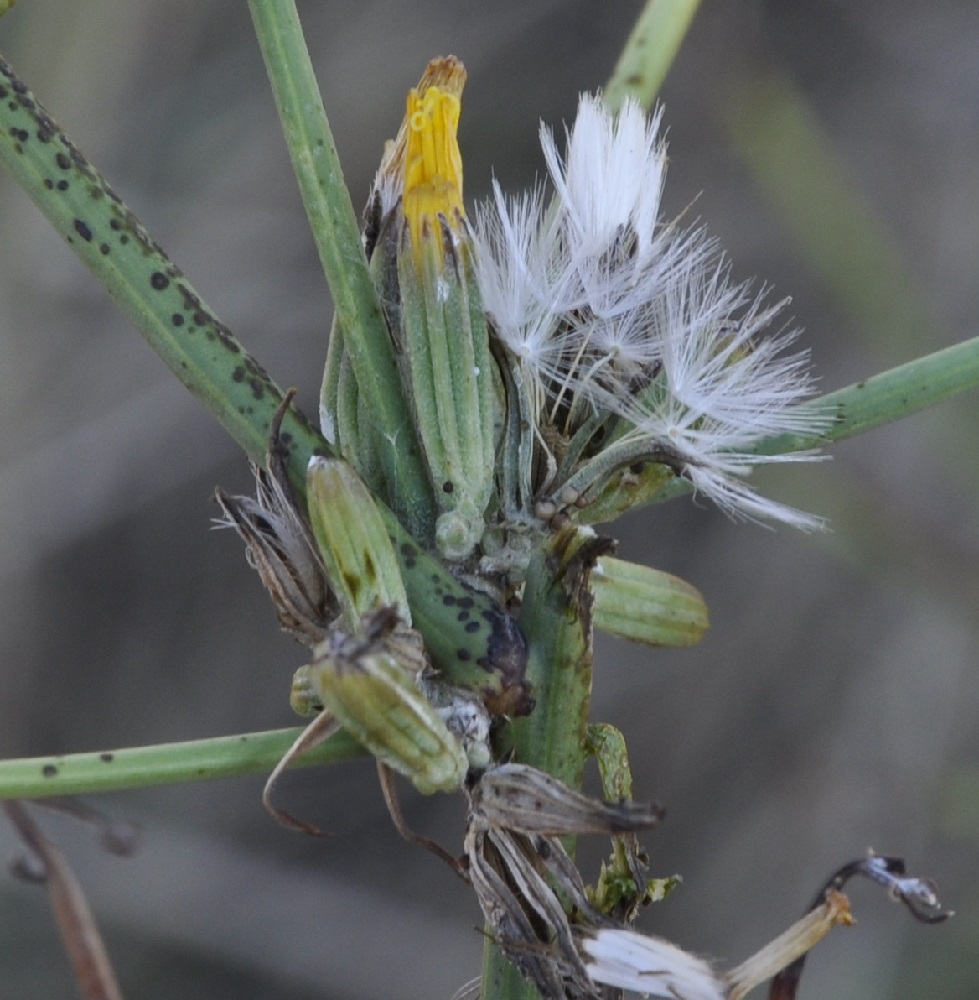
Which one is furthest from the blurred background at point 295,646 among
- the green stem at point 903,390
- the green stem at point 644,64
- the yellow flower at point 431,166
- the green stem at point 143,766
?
the green stem at point 143,766

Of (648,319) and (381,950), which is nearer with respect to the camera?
(648,319)

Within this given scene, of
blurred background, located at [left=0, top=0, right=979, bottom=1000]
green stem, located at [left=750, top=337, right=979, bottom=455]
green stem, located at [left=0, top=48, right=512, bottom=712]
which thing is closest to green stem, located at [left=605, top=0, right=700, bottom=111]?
green stem, located at [left=750, top=337, right=979, bottom=455]

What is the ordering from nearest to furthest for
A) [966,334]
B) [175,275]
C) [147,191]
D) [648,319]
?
[175,275], [648,319], [966,334], [147,191]

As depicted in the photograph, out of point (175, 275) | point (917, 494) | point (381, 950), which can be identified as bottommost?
point (381, 950)

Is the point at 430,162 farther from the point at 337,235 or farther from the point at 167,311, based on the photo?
the point at 167,311

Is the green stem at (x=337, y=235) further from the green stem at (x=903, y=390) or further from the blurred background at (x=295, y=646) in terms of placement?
the blurred background at (x=295, y=646)

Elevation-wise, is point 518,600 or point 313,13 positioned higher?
point 313,13

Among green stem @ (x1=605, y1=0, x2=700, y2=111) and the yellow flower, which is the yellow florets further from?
green stem @ (x1=605, y1=0, x2=700, y2=111)

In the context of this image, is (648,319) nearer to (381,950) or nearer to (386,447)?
(386,447)

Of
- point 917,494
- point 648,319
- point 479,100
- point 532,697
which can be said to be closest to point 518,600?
point 532,697
